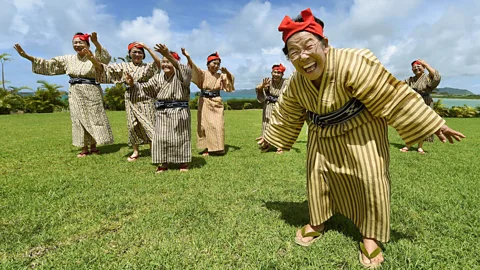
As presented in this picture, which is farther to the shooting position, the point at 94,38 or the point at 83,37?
the point at 83,37

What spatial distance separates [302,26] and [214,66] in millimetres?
4543

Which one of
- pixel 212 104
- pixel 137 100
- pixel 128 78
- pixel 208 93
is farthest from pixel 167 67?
pixel 212 104

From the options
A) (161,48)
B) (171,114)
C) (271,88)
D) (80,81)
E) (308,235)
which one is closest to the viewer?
(308,235)

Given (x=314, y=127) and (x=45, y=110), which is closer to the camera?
(x=314, y=127)

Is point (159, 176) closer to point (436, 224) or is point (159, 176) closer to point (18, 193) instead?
point (18, 193)

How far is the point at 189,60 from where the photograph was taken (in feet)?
18.5

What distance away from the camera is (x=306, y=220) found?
10.7 ft

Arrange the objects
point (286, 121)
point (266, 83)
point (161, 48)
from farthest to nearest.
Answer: point (266, 83) → point (161, 48) → point (286, 121)

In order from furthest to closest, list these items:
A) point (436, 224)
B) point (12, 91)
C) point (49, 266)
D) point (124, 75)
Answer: point (12, 91) < point (124, 75) < point (436, 224) < point (49, 266)

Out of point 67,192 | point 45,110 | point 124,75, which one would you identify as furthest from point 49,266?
point 45,110

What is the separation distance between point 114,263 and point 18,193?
2.41 meters

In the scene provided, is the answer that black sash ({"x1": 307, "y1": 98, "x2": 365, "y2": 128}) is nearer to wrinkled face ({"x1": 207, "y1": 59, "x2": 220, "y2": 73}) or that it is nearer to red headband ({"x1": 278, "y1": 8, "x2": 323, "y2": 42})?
red headband ({"x1": 278, "y1": 8, "x2": 323, "y2": 42})

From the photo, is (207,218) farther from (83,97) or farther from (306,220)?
(83,97)

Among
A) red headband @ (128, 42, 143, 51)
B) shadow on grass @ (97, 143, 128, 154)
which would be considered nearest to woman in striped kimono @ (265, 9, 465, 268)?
red headband @ (128, 42, 143, 51)
